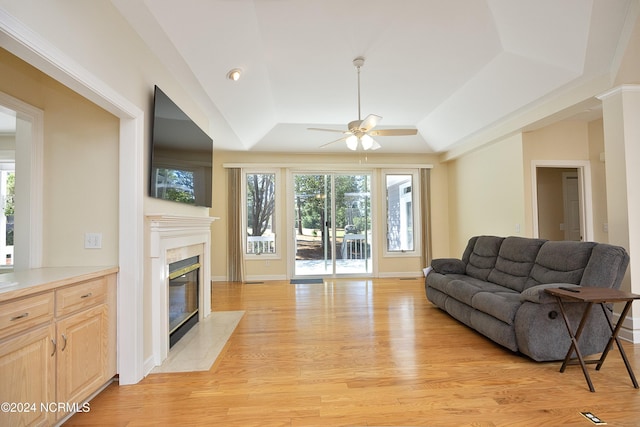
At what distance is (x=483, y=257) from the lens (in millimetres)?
4090

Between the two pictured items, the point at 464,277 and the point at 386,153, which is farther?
the point at 386,153

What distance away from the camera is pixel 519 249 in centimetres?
351

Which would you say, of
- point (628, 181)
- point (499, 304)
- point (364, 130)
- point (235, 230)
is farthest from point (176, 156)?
point (628, 181)

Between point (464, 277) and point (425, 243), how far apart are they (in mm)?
2717

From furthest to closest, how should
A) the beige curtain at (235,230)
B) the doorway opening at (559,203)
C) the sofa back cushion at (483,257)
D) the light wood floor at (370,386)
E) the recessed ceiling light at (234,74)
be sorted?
the beige curtain at (235,230)
the doorway opening at (559,203)
the sofa back cushion at (483,257)
the recessed ceiling light at (234,74)
the light wood floor at (370,386)

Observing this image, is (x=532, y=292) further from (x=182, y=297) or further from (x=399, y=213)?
(x=399, y=213)

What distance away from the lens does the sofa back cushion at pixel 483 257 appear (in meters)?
A: 3.94

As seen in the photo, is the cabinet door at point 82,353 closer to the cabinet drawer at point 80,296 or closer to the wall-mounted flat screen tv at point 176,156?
the cabinet drawer at point 80,296

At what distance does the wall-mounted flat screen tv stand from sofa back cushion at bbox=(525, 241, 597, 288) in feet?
12.2

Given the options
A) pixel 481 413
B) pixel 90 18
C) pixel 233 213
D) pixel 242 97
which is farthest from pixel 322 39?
pixel 233 213

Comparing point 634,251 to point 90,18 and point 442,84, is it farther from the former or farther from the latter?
point 90,18

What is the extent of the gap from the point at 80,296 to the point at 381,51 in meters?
3.52

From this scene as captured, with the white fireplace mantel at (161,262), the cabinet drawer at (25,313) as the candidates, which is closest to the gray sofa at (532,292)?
the white fireplace mantel at (161,262)

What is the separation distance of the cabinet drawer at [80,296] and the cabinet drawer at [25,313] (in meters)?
0.07
